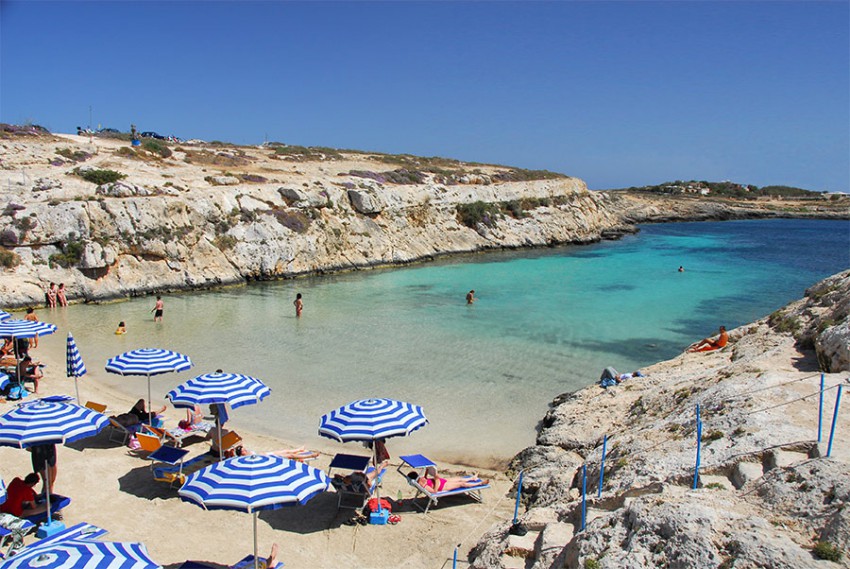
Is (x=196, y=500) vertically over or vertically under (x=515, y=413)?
over

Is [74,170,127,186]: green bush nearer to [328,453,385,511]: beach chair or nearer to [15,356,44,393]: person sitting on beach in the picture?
[15,356,44,393]: person sitting on beach

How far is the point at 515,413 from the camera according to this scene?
14961 millimetres

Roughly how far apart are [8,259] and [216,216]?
11.7 m

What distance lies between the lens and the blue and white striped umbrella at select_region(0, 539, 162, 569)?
18.4 feet


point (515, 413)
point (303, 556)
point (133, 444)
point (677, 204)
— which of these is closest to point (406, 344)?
point (515, 413)

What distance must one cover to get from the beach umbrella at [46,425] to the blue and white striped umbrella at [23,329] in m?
7.16

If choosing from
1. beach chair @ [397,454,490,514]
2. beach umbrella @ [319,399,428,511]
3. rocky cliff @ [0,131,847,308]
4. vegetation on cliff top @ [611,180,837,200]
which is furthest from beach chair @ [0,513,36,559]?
vegetation on cliff top @ [611,180,837,200]

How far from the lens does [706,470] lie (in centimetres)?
750

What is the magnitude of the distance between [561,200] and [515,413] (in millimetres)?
59502

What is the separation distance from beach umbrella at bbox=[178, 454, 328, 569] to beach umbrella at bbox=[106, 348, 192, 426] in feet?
19.8

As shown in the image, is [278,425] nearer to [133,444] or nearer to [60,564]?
[133,444]

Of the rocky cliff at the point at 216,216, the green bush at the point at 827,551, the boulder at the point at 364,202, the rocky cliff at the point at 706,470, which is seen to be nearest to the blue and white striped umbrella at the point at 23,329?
the rocky cliff at the point at 706,470

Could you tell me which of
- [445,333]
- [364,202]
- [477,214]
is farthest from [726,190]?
[445,333]

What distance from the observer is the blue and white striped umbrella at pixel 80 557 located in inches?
221
